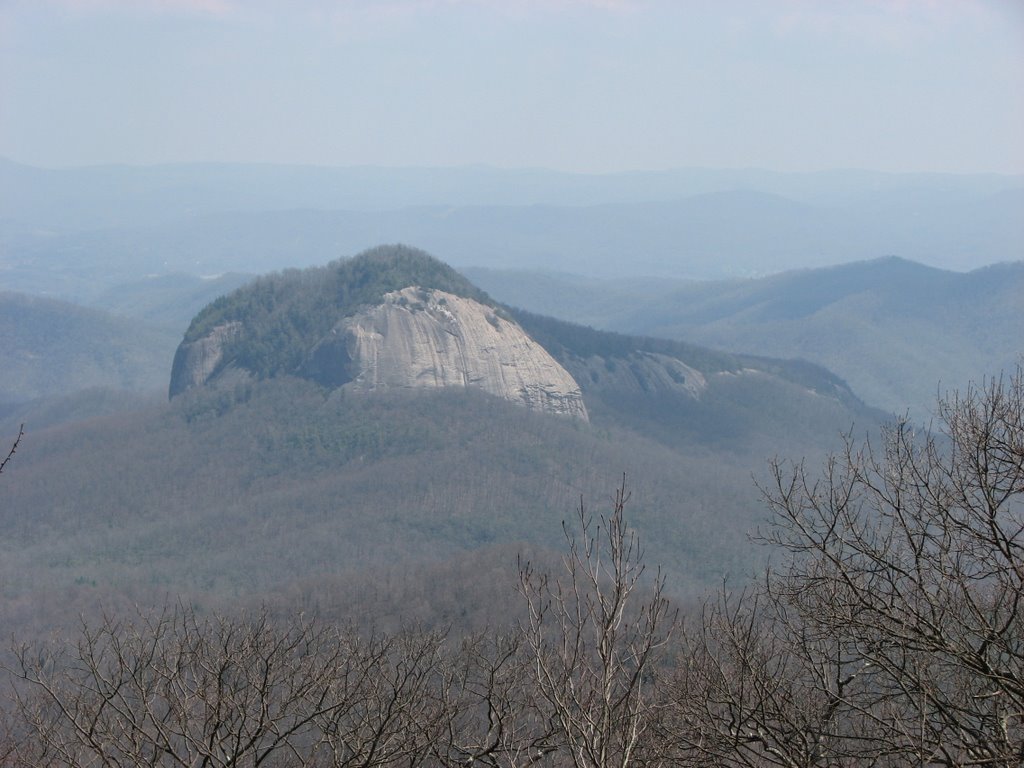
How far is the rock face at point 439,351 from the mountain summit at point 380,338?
10cm

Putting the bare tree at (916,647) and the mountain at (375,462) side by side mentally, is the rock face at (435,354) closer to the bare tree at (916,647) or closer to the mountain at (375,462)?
the mountain at (375,462)

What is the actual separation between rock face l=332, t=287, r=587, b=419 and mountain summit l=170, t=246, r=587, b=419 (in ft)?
0.33

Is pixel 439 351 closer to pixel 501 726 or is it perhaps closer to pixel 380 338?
pixel 380 338

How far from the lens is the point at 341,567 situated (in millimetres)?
71062

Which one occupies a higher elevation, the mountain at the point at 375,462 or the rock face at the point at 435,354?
the rock face at the point at 435,354

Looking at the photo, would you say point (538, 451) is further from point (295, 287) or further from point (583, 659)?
point (583, 659)

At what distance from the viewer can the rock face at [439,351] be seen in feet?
350

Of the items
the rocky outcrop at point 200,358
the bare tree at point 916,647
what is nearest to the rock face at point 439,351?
the rocky outcrop at point 200,358

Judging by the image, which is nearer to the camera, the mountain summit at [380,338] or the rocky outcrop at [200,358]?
the mountain summit at [380,338]

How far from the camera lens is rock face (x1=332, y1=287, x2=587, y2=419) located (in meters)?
107

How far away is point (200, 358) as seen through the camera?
4606 inches

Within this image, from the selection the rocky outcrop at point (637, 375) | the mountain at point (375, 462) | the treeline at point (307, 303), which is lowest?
the mountain at point (375, 462)

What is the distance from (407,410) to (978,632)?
9428 centimetres

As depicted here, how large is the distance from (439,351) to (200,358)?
2812 centimetres
